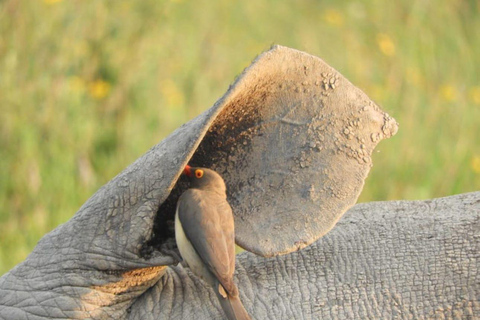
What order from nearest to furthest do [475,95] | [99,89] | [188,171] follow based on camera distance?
[188,171], [99,89], [475,95]

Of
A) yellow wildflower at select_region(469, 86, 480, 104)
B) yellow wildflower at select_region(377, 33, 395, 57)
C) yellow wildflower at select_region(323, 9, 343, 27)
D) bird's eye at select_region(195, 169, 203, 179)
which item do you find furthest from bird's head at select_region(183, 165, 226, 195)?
yellow wildflower at select_region(323, 9, 343, 27)

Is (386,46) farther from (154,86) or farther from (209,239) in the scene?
(209,239)

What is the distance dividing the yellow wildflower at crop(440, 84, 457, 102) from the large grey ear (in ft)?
14.5

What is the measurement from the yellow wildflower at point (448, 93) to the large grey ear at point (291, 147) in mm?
4430

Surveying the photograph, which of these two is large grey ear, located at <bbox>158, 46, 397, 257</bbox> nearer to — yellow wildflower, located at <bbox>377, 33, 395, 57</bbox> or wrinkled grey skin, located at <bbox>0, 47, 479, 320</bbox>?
wrinkled grey skin, located at <bbox>0, 47, 479, 320</bbox>

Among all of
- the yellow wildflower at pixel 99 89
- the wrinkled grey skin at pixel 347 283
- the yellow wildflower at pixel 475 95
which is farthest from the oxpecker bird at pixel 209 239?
the yellow wildflower at pixel 475 95

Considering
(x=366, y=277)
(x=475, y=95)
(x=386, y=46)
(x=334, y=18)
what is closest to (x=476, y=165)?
(x=475, y=95)

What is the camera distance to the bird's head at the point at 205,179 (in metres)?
2.23

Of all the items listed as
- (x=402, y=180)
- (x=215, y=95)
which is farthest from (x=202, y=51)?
(x=402, y=180)

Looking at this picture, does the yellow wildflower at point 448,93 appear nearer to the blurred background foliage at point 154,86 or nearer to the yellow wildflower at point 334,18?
the blurred background foliage at point 154,86

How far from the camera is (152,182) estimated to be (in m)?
2.25

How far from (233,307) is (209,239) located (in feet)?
0.58

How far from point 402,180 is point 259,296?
3444mm

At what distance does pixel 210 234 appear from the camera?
2.20 metres
